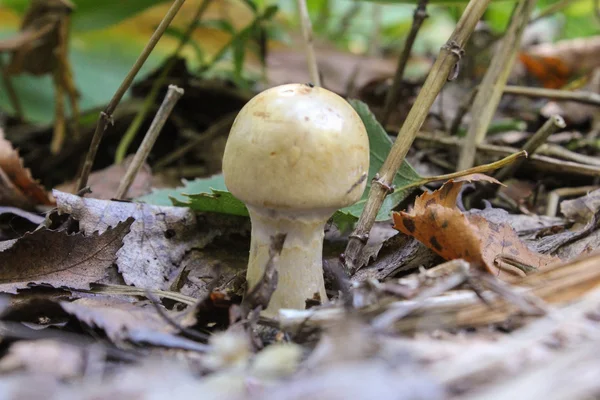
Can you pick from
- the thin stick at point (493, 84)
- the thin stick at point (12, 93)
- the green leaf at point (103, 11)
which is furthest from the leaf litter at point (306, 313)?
the thin stick at point (12, 93)

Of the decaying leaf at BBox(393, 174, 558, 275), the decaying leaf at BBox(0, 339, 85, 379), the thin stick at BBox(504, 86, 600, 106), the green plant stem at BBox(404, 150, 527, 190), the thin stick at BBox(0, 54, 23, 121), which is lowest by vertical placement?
the thin stick at BBox(0, 54, 23, 121)

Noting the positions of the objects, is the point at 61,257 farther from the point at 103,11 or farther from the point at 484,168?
the point at 103,11

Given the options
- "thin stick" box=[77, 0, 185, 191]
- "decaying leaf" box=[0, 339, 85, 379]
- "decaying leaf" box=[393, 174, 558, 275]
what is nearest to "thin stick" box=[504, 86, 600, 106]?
"decaying leaf" box=[393, 174, 558, 275]

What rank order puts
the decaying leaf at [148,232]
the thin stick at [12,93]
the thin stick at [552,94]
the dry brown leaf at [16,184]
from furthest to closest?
1. the thin stick at [12,93]
2. the thin stick at [552,94]
3. the dry brown leaf at [16,184]
4. the decaying leaf at [148,232]

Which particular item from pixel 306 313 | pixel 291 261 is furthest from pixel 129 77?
pixel 306 313

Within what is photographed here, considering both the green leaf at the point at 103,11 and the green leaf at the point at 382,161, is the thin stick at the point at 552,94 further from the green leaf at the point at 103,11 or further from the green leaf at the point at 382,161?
the green leaf at the point at 103,11

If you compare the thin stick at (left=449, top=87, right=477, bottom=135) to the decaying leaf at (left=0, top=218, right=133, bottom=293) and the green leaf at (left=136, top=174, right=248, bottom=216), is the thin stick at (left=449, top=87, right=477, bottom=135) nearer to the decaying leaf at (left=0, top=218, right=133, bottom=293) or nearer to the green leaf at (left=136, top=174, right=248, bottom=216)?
the green leaf at (left=136, top=174, right=248, bottom=216)
